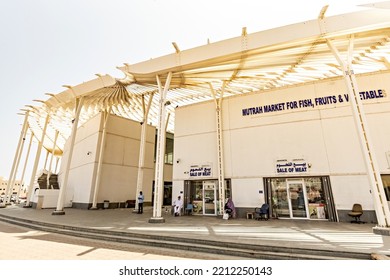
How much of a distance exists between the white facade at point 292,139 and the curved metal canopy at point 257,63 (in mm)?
1075

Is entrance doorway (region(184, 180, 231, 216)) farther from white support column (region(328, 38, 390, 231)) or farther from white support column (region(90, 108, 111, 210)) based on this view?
white support column (region(90, 108, 111, 210))

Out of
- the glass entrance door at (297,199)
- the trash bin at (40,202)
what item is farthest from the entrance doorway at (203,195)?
the trash bin at (40,202)

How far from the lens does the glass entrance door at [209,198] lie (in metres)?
12.0

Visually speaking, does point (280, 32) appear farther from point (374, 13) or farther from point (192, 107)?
point (192, 107)

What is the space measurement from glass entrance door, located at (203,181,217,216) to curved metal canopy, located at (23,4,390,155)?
6407 mm

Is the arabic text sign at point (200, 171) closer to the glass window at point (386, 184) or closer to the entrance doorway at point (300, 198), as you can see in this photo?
the entrance doorway at point (300, 198)

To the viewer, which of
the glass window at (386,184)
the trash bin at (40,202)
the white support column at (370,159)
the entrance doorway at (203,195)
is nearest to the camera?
the white support column at (370,159)

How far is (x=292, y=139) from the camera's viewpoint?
429 inches

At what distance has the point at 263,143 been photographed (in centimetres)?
1142

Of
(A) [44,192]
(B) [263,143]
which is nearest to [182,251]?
(B) [263,143]

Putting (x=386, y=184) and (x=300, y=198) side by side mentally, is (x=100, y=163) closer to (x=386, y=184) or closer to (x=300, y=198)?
(x=300, y=198)

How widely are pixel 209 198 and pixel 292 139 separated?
5.97 meters

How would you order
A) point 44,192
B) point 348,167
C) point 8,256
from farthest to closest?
point 44,192 < point 348,167 < point 8,256

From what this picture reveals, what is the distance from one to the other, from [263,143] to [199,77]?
5369 mm
